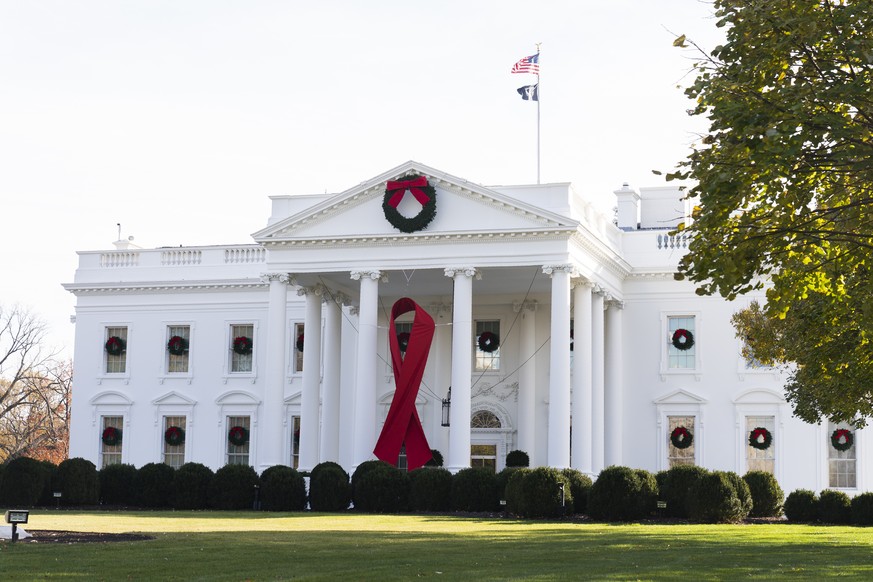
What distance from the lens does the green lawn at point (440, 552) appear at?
57.3ft

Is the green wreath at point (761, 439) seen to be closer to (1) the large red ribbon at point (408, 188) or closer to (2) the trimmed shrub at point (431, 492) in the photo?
(2) the trimmed shrub at point (431, 492)

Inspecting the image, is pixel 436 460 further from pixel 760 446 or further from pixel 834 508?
pixel 834 508

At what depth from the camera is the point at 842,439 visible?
4638 cm

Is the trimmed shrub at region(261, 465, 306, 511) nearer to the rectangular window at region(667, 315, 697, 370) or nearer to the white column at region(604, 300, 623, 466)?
the white column at region(604, 300, 623, 466)

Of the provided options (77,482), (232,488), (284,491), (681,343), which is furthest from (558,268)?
(77,482)

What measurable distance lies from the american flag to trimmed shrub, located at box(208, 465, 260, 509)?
57.2 feet

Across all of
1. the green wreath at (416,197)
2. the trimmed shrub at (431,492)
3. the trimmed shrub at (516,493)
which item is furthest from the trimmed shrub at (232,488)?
the green wreath at (416,197)

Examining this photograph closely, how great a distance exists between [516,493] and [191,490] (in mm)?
11307

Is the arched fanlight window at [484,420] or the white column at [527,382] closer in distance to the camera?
the white column at [527,382]

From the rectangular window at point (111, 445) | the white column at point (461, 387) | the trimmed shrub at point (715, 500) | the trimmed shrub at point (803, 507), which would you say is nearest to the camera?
the trimmed shrub at point (715, 500)

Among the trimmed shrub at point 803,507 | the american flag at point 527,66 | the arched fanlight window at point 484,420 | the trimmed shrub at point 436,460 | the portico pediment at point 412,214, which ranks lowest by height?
the trimmed shrub at point 803,507

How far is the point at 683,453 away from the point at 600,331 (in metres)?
6.52

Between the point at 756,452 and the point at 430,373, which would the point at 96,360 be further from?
the point at 756,452

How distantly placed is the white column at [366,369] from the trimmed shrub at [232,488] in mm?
3939
